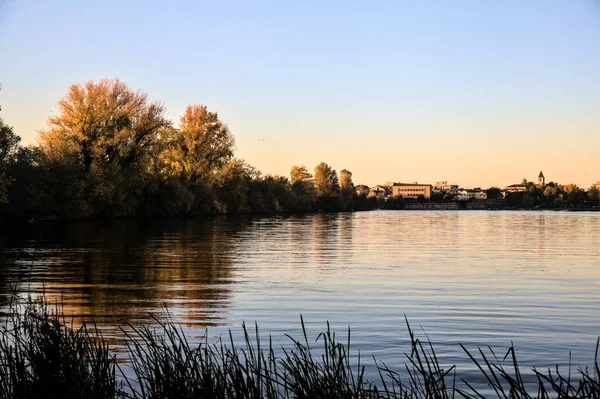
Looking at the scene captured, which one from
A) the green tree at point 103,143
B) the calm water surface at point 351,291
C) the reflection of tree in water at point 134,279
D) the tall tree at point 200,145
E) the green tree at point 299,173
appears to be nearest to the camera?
the calm water surface at point 351,291

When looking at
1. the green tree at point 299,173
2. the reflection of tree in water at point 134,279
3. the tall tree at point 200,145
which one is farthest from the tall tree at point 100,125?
the green tree at point 299,173

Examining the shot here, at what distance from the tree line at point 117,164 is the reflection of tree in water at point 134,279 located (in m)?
16.6

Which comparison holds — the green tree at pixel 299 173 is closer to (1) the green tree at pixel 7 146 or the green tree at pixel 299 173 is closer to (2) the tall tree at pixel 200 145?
(2) the tall tree at pixel 200 145

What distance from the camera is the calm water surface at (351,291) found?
513 inches

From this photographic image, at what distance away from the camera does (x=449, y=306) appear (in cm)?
1658

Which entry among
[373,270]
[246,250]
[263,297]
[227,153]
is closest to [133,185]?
[227,153]

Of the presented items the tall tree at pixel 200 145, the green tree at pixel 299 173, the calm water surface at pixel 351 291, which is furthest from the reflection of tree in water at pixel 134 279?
the green tree at pixel 299 173

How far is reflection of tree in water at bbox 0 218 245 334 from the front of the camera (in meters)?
15.3

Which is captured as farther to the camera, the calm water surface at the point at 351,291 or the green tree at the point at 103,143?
the green tree at the point at 103,143

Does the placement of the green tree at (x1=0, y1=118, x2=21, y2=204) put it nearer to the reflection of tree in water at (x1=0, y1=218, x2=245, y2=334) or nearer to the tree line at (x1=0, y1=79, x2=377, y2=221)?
the tree line at (x1=0, y1=79, x2=377, y2=221)

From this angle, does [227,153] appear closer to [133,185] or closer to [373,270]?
[133,185]

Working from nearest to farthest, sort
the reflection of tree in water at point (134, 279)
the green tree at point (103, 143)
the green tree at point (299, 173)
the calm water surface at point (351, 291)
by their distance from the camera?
the calm water surface at point (351, 291) < the reflection of tree in water at point (134, 279) < the green tree at point (103, 143) < the green tree at point (299, 173)

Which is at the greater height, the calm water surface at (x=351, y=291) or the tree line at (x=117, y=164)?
the tree line at (x=117, y=164)

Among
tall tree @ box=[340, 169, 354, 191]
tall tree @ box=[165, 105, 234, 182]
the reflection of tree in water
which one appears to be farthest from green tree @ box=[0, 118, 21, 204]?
tall tree @ box=[340, 169, 354, 191]
